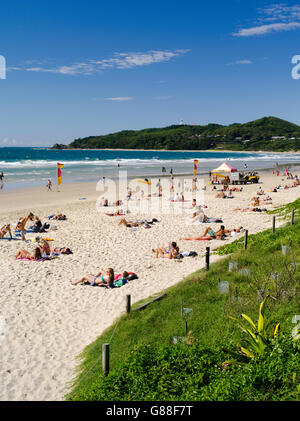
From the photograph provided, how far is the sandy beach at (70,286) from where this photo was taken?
6.68 meters

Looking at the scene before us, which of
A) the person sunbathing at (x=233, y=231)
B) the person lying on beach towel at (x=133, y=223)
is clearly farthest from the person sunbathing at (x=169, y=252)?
the person lying on beach towel at (x=133, y=223)

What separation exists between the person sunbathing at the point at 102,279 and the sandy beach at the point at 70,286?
20cm

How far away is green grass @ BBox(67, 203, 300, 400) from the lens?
558 cm

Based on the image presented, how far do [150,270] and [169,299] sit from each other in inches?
133

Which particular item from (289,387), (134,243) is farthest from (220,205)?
(289,387)

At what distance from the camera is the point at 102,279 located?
10.4 meters

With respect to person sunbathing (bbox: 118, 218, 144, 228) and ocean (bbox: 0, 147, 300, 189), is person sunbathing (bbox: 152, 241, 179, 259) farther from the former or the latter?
ocean (bbox: 0, 147, 300, 189)

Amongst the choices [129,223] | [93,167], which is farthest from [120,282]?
[93,167]

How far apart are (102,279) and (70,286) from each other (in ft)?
2.95

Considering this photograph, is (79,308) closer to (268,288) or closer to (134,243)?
(268,288)

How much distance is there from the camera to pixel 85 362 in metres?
6.64

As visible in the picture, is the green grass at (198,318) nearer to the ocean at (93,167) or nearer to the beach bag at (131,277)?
the beach bag at (131,277)

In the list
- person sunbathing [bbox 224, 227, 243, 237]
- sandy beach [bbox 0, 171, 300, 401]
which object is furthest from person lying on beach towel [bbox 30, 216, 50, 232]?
person sunbathing [bbox 224, 227, 243, 237]
